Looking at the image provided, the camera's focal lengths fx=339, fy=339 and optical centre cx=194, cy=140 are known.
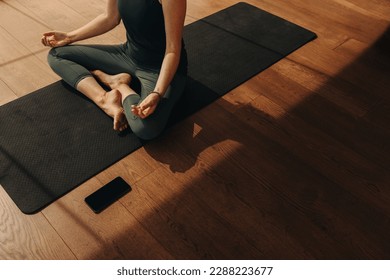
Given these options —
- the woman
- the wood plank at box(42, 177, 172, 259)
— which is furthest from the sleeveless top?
the wood plank at box(42, 177, 172, 259)

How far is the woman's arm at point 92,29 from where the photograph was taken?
5.97ft

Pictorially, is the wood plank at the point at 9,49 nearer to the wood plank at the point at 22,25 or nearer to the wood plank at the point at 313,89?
the wood plank at the point at 22,25

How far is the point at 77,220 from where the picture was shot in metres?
1.42

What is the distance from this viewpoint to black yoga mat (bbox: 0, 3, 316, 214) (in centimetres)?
155

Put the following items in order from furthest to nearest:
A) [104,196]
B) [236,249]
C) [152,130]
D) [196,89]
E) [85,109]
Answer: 1. [196,89]
2. [85,109]
3. [152,130]
4. [104,196]
5. [236,249]

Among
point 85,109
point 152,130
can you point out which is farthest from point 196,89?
point 85,109

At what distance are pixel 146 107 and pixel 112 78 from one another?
Result: 0.44m

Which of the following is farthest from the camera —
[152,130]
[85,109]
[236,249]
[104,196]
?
[85,109]

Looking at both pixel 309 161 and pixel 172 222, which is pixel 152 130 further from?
pixel 309 161

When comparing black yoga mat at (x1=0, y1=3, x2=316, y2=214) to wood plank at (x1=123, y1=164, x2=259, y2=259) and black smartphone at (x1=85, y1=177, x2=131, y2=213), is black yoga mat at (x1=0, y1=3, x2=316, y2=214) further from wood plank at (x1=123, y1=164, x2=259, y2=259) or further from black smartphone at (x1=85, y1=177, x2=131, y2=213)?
wood plank at (x1=123, y1=164, x2=259, y2=259)

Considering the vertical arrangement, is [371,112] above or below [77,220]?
above

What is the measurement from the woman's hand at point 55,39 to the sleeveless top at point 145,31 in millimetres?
403

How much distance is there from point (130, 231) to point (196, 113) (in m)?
0.76

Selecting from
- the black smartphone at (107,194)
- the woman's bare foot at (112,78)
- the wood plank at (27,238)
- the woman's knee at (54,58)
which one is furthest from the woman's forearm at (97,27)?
the wood plank at (27,238)
